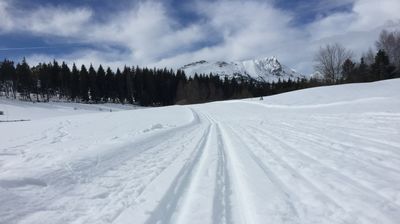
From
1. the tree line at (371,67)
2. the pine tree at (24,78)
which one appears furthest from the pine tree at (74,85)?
the tree line at (371,67)

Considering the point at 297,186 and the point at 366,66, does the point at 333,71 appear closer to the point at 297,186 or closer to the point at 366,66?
the point at 366,66

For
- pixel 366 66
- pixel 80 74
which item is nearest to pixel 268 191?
pixel 366 66

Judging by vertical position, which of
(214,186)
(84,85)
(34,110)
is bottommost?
(214,186)

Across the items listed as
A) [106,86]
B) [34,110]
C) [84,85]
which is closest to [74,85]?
[84,85]

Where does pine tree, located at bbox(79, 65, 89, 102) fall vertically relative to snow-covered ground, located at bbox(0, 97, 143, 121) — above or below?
above

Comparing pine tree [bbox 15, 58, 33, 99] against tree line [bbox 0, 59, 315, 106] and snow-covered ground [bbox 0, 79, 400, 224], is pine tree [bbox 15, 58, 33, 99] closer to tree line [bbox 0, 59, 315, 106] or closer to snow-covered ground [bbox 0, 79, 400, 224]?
tree line [bbox 0, 59, 315, 106]

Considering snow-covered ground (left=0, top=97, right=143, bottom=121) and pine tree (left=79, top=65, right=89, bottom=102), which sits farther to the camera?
pine tree (left=79, top=65, right=89, bottom=102)

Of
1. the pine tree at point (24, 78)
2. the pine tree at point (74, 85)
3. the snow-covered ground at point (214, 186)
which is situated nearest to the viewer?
the snow-covered ground at point (214, 186)

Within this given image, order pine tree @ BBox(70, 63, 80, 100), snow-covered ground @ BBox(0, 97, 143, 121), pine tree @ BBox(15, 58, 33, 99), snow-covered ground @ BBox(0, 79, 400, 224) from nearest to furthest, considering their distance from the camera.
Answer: snow-covered ground @ BBox(0, 79, 400, 224), snow-covered ground @ BBox(0, 97, 143, 121), pine tree @ BBox(15, 58, 33, 99), pine tree @ BBox(70, 63, 80, 100)

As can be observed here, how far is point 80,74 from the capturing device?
9400cm

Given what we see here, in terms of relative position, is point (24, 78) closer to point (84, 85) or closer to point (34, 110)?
point (84, 85)

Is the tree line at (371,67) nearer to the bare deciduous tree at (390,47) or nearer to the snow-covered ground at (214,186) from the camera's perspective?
the bare deciduous tree at (390,47)

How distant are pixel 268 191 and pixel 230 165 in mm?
2179

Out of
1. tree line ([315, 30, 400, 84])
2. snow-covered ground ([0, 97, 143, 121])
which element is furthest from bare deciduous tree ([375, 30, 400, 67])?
snow-covered ground ([0, 97, 143, 121])
